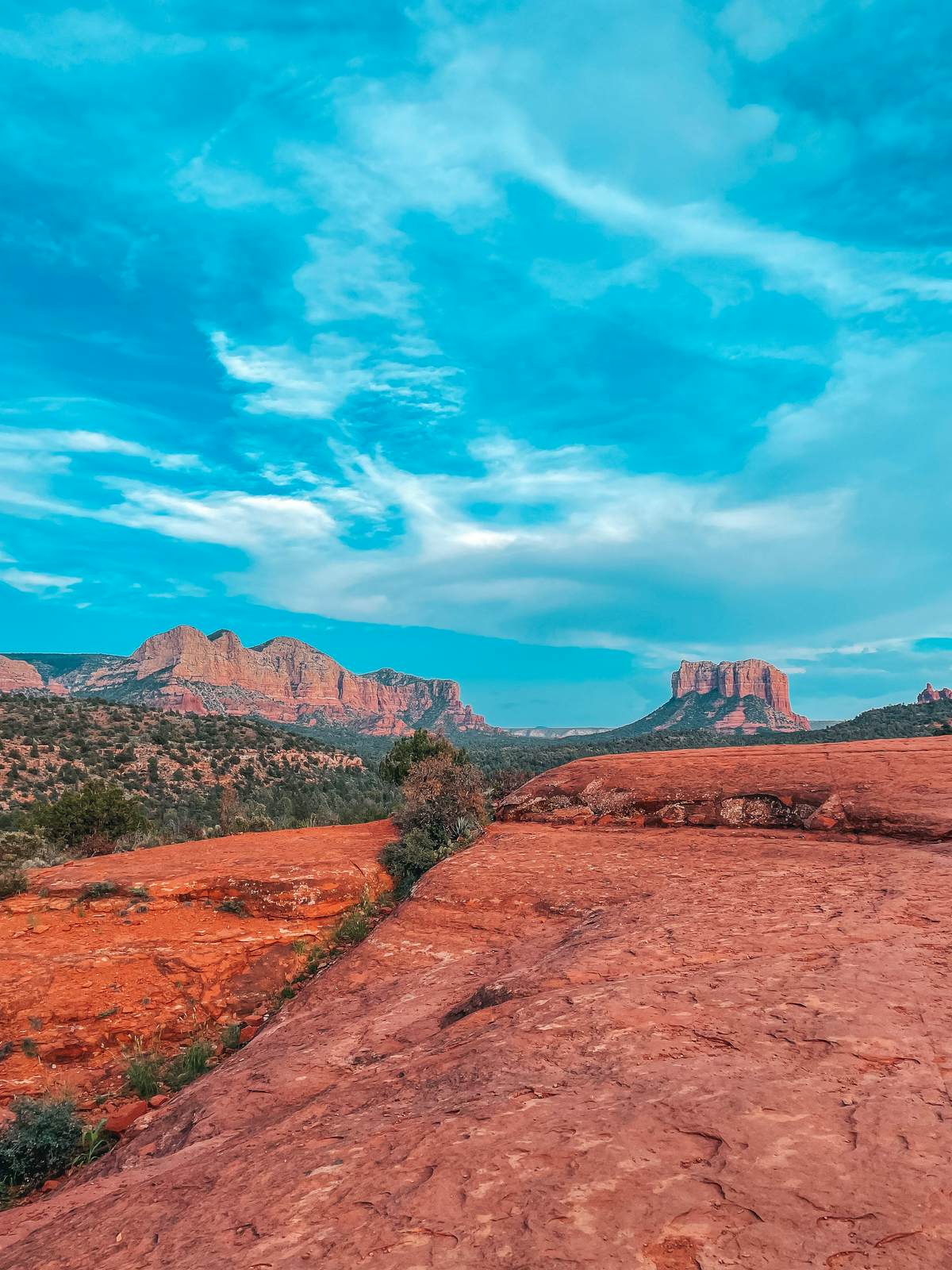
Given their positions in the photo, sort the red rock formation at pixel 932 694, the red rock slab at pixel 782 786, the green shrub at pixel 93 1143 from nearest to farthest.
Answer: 1. the green shrub at pixel 93 1143
2. the red rock slab at pixel 782 786
3. the red rock formation at pixel 932 694

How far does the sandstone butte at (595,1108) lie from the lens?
301 cm

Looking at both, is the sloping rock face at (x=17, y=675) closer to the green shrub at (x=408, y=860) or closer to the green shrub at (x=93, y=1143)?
the green shrub at (x=408, y=860)

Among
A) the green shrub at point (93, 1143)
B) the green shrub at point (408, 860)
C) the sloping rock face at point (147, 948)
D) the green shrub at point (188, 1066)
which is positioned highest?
the green shrub at point (408, 860)

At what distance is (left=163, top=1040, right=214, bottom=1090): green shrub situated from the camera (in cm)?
892

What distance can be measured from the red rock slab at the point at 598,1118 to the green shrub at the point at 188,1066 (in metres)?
1.54

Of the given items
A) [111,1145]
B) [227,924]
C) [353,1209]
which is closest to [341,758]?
[227,924]

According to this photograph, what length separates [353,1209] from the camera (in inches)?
139

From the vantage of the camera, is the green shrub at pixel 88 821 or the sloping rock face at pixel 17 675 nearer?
the green shrub at pixel 88 821

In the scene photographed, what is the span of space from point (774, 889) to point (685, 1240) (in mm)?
6717

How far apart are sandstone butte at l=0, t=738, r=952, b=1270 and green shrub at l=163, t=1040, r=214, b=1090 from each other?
130cm

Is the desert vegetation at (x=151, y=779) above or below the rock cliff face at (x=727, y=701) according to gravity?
below

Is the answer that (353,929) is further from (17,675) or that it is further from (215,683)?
(17,675)

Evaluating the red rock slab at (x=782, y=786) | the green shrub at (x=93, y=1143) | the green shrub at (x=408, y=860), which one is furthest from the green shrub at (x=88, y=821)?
the green shrub at (x=93, y=1143)

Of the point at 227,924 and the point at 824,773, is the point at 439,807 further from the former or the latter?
the point at 824,773
